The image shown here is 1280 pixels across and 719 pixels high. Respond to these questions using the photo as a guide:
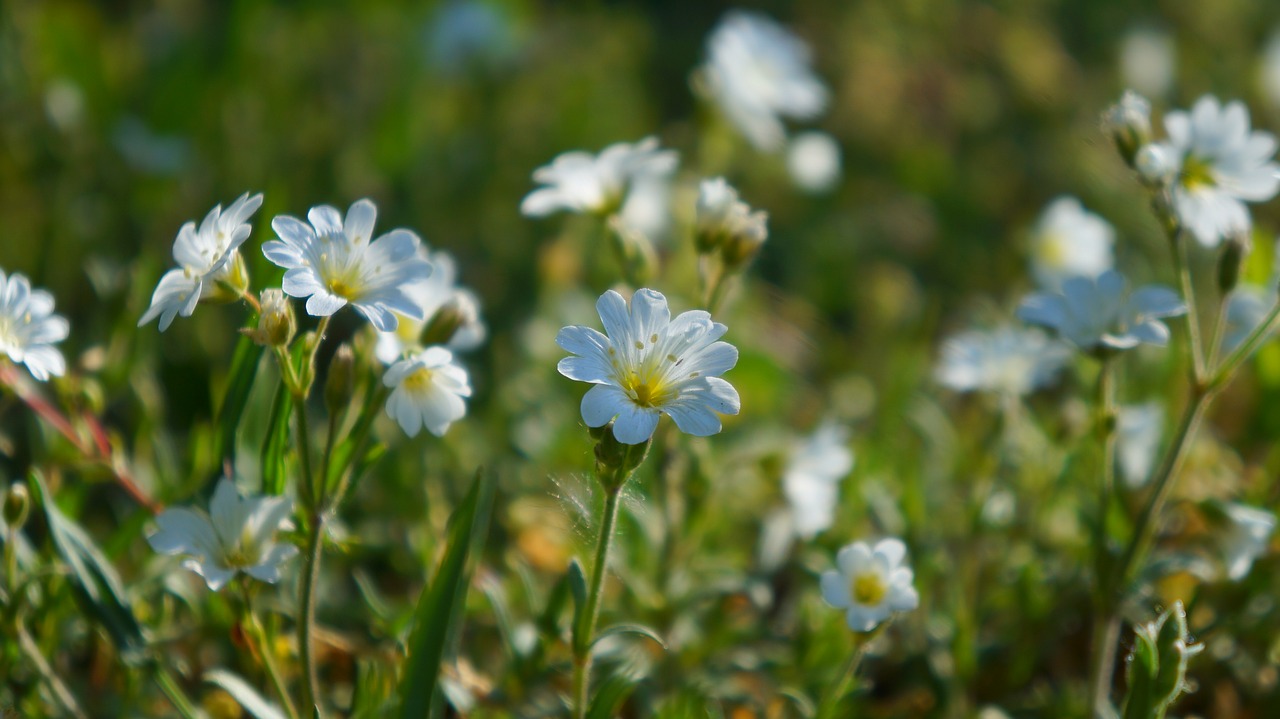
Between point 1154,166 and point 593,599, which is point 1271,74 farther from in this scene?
point 593,599

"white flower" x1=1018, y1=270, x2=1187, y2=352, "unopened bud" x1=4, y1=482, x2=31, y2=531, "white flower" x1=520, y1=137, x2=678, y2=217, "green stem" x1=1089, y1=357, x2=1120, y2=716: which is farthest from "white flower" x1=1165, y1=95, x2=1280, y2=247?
"unopened bud" x1=4, y1=482, x2=31, y2=531

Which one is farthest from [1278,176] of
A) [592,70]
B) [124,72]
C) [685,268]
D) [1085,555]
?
[124,72]

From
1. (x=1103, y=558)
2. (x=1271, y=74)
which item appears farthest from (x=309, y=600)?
(x=1271, y=74)

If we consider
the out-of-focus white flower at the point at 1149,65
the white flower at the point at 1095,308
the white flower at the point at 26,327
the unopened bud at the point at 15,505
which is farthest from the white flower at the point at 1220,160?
the out-of-focus white flower at the point at 1149,65

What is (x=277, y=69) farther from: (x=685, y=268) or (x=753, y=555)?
(x=753, y=555)

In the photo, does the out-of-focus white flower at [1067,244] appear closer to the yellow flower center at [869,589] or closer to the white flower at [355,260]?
the yellow flower center at [869,589]

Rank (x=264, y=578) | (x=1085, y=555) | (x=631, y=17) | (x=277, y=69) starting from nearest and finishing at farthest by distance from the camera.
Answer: (x=264, y=578)
(x=1085, y=555)
(x=277, y=69)
(x=631, y=17)
